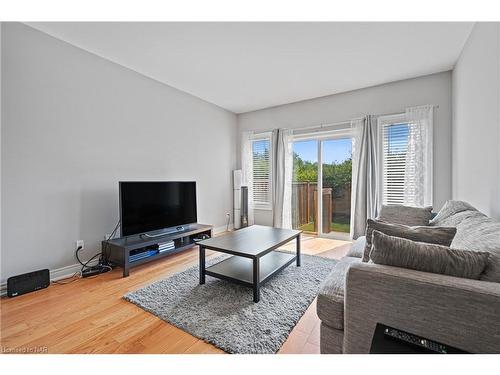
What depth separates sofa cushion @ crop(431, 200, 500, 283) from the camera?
1030mm

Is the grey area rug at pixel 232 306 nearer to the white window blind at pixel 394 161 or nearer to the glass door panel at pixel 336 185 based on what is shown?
the glass door panel at pixel 336 185

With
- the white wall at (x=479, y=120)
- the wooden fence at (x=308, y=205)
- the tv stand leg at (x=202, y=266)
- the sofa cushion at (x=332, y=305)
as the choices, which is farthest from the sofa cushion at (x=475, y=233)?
the wooden fence at (x=308, y=205)

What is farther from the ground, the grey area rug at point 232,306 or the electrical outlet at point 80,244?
the electrical outlet at point 80,244

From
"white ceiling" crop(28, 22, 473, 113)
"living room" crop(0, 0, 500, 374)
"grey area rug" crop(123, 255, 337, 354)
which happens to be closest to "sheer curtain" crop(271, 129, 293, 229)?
"living room" crop(0, 0, 500, 374)

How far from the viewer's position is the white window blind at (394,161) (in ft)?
11.6

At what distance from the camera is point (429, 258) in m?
1.10

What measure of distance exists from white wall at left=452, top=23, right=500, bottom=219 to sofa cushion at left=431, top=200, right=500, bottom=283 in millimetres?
261

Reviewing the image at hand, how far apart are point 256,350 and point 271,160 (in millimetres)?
3665

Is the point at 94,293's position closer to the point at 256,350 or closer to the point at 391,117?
the point at 256,350

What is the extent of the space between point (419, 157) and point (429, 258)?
2885 mm

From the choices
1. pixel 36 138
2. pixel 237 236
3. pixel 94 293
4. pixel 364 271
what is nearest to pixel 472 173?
pixel 364 271

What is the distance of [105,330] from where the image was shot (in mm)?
1647

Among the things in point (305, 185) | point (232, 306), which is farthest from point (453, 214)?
point (305, 185)

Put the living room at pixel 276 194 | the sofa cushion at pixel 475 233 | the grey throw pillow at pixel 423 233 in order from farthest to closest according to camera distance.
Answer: the grey throw pillow at pixel 423 233 → the living room at pixel 276 194 → the sofa cushion at pixel 475 233
